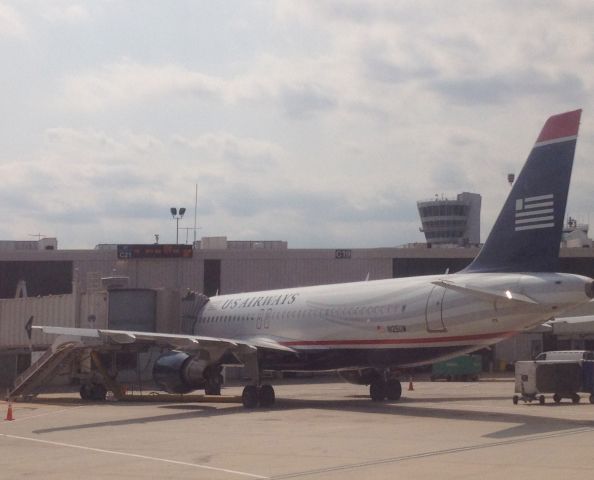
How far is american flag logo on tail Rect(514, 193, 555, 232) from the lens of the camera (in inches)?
927

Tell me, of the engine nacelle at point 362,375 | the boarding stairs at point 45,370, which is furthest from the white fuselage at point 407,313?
the boarding stairs at point 45,370

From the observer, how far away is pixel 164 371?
3062 centimetres

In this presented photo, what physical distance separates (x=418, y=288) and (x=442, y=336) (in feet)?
5.50

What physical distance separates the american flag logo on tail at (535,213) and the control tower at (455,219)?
93594mm

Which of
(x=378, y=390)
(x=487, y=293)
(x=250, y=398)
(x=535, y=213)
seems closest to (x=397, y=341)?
(x=487, y=293)

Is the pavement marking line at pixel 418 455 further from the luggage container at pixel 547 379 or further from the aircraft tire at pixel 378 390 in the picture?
the aircraft tire at pixel 378 390

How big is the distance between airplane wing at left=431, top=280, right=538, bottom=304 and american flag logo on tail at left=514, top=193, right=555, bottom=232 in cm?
192

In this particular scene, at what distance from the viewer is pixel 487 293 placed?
23781mm

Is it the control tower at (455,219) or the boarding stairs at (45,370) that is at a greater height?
the control tower at (455,219)

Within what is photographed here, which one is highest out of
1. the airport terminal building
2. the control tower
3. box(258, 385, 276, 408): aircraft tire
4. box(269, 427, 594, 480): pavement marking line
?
the control tower

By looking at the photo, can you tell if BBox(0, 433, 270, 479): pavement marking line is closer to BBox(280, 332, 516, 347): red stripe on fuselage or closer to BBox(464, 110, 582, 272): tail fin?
BBox(280, 332, 516, 347): red stripe on fuselage

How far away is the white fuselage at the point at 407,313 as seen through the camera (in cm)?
2327

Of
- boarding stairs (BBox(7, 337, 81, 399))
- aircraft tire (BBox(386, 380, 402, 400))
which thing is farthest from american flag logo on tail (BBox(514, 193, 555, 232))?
boarding stairs (BBox(7, 337, 81, 399))

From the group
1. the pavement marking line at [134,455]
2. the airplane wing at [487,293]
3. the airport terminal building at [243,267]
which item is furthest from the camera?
the airport terminal building at [243,267]
